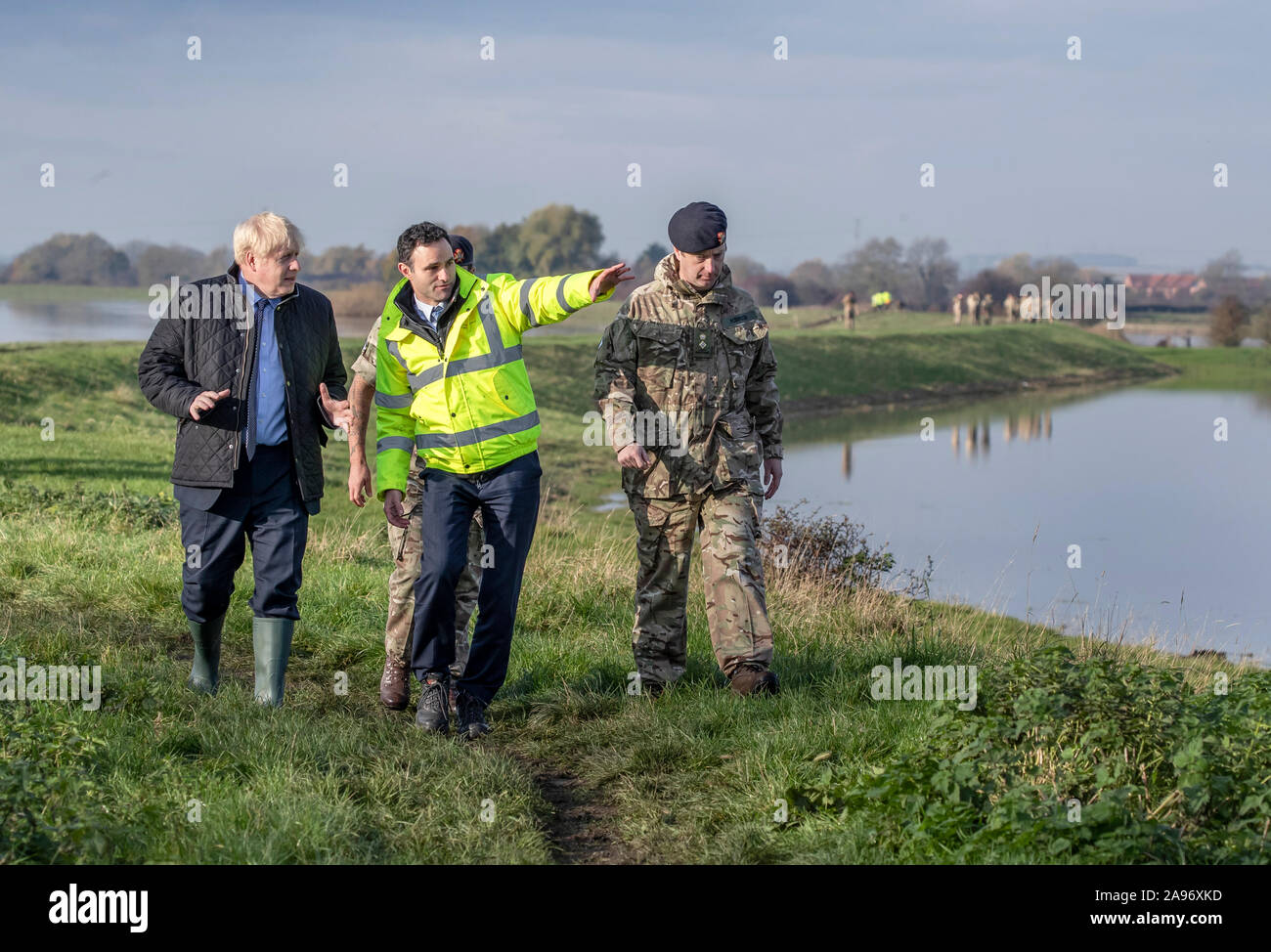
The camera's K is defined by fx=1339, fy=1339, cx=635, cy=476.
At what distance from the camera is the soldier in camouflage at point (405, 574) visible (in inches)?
259

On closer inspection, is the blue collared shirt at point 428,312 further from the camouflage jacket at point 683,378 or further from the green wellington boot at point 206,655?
the green wellington boot at point 206,655

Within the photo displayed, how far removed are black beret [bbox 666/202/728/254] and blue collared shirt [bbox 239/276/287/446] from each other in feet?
6.36

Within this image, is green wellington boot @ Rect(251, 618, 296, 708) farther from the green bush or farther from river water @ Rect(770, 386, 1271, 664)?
river water @ Rect(770, 386, 1271, 664)

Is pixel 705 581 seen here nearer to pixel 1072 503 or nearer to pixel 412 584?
pixel 412 584

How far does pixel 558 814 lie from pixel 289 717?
125 centimetres

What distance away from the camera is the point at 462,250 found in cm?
683

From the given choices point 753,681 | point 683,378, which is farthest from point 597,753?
point 683,378

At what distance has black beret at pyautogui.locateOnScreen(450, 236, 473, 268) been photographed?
Answer: 22.3 feet

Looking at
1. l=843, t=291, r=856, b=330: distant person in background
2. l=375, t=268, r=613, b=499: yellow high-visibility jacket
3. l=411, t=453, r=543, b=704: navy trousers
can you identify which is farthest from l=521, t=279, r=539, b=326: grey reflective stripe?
l=843, t=291, r=856, b=330: distant person in background

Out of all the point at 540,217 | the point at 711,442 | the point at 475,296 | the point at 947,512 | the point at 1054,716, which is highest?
the point at 540,217

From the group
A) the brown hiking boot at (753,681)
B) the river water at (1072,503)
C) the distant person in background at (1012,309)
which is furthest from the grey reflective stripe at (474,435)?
the distant person in background at (1012,309)
